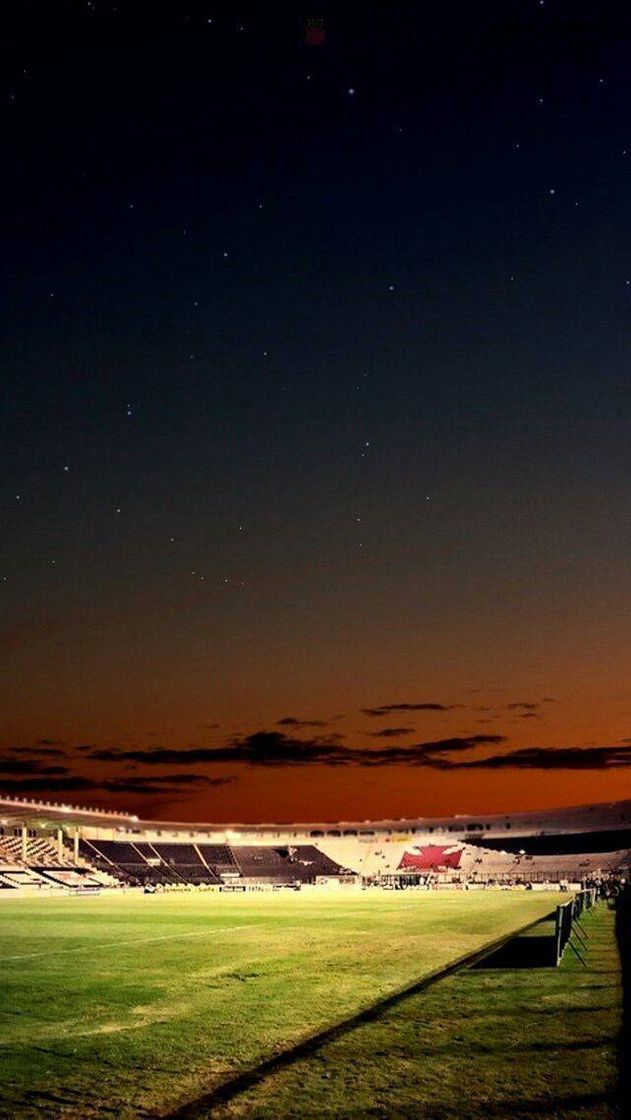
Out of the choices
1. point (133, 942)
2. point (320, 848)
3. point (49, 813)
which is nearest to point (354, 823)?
point (320, 848)

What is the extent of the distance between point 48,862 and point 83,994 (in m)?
80.0

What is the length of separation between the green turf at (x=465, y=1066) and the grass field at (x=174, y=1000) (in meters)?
0.11

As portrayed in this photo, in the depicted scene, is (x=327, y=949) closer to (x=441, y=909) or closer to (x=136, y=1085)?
(x=136, y=1085)

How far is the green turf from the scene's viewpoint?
240 inches

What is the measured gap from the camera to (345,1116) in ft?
19.4

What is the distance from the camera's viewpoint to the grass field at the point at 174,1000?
21.9ft

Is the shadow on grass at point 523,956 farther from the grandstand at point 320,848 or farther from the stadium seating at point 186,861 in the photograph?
the stadium seating at point 186,861

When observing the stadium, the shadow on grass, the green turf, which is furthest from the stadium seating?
the green turf

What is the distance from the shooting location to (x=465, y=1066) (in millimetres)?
7320

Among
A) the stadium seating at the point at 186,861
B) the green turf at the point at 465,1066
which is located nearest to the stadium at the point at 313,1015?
the green turf at the point at 465,1066

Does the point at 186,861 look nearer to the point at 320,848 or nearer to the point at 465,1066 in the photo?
the point at 320,848

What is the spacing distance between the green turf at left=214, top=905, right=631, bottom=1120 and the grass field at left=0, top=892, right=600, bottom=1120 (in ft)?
0.35

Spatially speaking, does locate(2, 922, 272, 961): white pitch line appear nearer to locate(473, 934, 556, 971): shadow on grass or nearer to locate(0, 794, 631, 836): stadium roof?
locate(473, 934, 556, 971): shadow on grass

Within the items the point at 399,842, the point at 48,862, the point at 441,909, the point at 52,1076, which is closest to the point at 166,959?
the point at 52,1076
